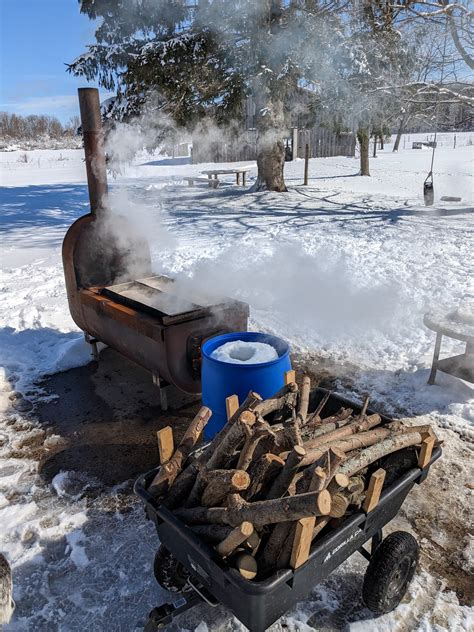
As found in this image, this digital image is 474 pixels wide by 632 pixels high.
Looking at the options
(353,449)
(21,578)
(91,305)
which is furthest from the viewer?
(91,305)

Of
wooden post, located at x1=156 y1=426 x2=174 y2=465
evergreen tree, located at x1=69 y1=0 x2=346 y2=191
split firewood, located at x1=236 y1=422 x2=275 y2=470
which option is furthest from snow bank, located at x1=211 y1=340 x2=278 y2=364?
evergreen tree, located at x1=69 y1=0 x2=346 y2=191

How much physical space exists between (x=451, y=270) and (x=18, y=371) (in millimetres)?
6509

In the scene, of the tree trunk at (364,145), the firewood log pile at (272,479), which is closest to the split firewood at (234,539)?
the firewood log pile at (272,479)

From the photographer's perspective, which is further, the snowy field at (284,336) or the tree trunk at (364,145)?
the tree trunk at (364,145)

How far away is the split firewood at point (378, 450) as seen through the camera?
81.0 inches

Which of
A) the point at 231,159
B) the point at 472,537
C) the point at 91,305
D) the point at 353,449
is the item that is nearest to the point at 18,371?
the point at 91,305

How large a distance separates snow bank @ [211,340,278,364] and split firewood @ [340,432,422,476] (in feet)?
3.47

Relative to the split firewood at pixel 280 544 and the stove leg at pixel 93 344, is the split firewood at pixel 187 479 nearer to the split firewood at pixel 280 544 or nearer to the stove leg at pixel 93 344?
the split firewood at pixel 280 544

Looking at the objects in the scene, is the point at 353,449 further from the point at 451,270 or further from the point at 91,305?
→ the point at 451,270

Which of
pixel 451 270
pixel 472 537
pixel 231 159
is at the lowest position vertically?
pixel 472 537

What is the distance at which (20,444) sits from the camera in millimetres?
3750

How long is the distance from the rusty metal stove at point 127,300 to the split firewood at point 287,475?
1.96m

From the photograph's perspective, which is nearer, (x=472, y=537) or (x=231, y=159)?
(x=472, y=537)

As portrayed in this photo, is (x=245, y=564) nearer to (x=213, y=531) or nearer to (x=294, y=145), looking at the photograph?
(x=213, y=531)
